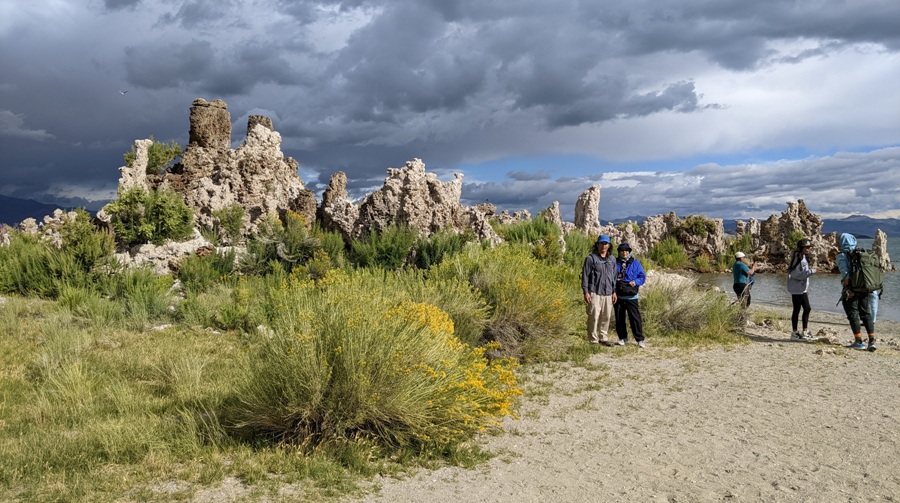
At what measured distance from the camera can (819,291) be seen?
22609 mm

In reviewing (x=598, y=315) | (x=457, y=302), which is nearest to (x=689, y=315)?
(x=598, y=315)

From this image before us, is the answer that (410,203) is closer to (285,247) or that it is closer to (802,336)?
(285,247)

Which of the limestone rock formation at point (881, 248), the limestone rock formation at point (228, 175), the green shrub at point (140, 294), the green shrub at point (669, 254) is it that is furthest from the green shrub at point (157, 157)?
the limestone rock formation at point (881, 248)

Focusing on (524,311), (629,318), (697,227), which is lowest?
(629,318)

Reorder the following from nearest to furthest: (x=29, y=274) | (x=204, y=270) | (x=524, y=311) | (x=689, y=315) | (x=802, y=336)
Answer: (x=524, y=311) < (x=802, y=336) < (x=689, y=315) < (x=29, y=274) < (x=204, y=270)

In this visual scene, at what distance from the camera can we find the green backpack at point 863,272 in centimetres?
972

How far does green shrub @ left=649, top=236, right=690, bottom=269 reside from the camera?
3272cm

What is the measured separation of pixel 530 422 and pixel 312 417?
7.37 ft

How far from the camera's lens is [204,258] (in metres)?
14.9

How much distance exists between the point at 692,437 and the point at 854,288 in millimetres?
6439

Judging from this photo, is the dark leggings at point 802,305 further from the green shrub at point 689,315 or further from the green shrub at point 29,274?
the green shrub at point 29,274

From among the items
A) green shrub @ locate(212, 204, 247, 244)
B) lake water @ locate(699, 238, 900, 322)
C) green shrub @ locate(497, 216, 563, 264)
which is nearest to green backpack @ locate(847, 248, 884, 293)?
lake water @ locate(699, 238, 900, 322)

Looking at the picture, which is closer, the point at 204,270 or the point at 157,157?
the point at 204,270

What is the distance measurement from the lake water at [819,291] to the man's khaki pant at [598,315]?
7.91 meters
